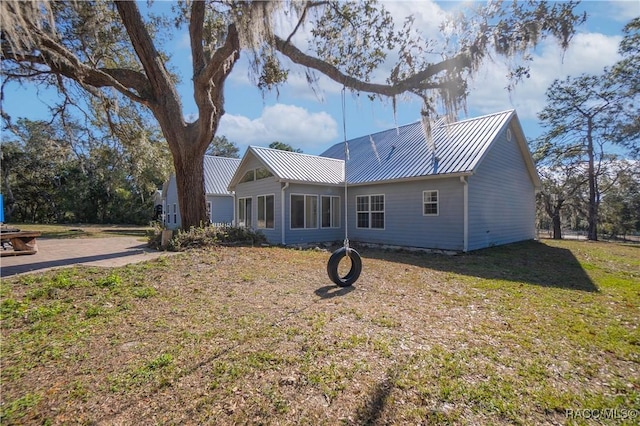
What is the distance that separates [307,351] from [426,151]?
10829mm

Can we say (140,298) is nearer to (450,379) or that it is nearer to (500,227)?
(450,379)

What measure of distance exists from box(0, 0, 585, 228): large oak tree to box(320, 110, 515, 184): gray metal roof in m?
2.69

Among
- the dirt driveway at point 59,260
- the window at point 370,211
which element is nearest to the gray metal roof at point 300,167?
the window at point 370,211

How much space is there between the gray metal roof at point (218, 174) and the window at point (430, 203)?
12.4 meters

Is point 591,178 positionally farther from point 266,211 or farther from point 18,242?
point 18,242

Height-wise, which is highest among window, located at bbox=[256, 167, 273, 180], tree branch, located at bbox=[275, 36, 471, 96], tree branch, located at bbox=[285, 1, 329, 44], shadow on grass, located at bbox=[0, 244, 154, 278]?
tree branch, located at bbox=[285, 1, 329, 44]

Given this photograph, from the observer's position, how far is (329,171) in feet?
49.0

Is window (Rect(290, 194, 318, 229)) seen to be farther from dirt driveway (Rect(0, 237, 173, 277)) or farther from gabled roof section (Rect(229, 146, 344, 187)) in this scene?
A: dirt driveway (Rect(0, 237, 173, 277))

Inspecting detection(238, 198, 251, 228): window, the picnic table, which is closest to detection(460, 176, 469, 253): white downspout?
detection(238, 198, 251, 228): window

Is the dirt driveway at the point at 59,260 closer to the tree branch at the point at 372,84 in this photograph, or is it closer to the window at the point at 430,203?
the tree branch at the point at 372,84

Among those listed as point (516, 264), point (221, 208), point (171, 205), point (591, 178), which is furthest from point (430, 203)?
point (171, 205)

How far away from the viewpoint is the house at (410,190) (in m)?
10.9

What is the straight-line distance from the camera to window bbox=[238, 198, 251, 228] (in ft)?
51.2

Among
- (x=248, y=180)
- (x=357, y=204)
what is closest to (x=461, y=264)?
(x=357, y=204)
